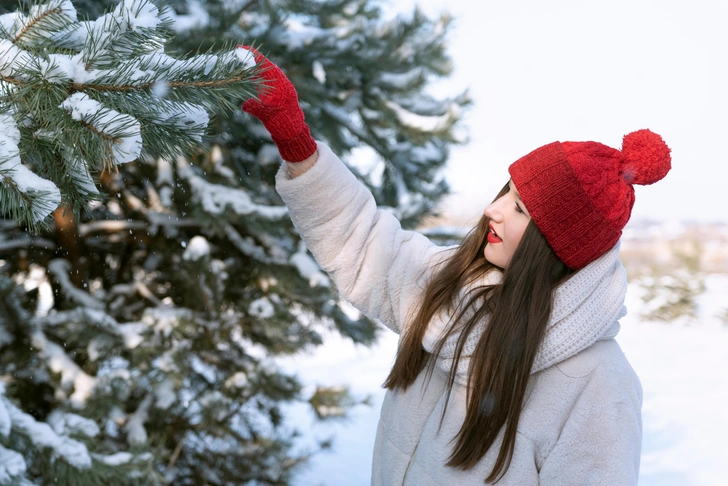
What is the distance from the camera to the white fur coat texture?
1.30 metres

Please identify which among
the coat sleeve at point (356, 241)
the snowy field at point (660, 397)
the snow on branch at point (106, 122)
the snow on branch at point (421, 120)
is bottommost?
the snowy field at point (660, 397)

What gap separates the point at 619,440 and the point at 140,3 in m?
1.21

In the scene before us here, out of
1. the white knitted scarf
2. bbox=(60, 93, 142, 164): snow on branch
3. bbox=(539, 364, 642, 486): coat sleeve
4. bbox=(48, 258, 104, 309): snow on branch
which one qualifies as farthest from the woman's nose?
bbox=(48, 258, 104, 309): snow on branch

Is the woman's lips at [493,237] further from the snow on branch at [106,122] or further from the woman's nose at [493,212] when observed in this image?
the snow on branch at [106,122]

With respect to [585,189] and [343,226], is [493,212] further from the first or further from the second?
[343,226]

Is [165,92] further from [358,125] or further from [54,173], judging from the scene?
[358,125]

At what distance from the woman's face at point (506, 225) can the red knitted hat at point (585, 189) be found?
4cm

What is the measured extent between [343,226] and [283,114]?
13.0 inches

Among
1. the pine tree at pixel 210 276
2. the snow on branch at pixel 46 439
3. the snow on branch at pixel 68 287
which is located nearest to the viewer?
the snow on branch at pixel 46 439

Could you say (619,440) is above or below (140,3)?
below

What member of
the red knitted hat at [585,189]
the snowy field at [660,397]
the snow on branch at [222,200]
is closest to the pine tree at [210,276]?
the snow on branch at [222,200]

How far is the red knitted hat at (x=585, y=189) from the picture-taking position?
1307 millimetres

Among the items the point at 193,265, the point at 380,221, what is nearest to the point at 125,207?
the point at 193,265

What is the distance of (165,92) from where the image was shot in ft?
2.71
